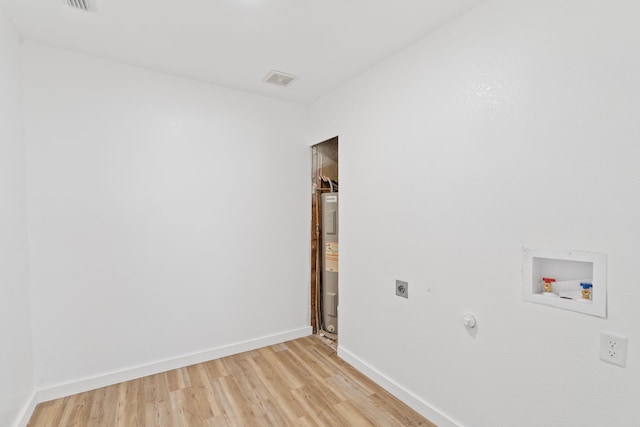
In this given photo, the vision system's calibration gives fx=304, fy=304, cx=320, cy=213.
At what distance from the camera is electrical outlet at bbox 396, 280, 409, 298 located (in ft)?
7.23

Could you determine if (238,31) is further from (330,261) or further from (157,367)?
(157,367)

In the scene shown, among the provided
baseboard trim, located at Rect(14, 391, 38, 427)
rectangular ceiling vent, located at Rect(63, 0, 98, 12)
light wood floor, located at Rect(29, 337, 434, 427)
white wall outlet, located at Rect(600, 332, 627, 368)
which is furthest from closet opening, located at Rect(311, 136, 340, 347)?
baseboard trim, located at Rect(14, 391, 38, 427)

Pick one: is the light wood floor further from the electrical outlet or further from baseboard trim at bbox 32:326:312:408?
the electrical outlet

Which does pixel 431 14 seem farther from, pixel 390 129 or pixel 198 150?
pixel 198 150

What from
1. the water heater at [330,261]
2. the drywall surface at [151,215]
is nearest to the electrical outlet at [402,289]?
the water heater at [330,261]

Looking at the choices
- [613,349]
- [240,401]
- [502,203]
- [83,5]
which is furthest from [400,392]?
[83,5]

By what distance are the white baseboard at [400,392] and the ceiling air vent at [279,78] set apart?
2.52m

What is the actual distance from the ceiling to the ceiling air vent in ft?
0.24

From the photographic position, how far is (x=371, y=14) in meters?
1.85

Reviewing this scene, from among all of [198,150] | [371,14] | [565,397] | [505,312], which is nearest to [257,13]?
[371,14]

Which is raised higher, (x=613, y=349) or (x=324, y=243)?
(x=324, y=243)

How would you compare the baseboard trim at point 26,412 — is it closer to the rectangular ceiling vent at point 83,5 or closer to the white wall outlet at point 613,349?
the rectangular ceiling vent at point 83,5

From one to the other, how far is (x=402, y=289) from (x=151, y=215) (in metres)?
2.12

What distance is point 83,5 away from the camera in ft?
5.83
